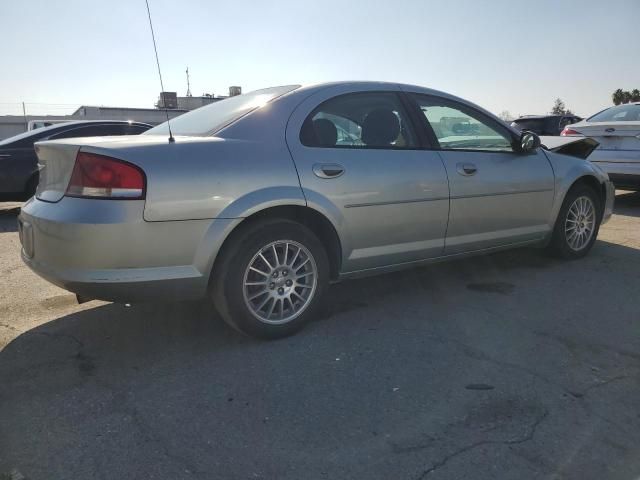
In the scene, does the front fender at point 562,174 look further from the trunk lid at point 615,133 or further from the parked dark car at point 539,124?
the parked dark car at point 539,124

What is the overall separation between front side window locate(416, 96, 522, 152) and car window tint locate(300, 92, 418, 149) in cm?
27

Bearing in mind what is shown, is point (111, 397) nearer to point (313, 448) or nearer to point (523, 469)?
point (313, 448)

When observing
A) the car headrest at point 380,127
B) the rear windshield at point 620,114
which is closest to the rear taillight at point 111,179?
the car headrest at point 380,127

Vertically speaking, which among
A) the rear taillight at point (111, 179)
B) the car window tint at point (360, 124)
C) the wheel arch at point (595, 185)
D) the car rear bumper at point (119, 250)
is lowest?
the wheel arch at point (595, 185)

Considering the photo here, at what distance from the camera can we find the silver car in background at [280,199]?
115 inches

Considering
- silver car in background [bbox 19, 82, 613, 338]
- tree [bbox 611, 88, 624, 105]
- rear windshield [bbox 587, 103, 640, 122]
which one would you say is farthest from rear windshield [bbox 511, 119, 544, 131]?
tree [bbox 611, 88, 624, 105]

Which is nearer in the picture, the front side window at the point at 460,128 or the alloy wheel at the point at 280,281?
the alloy wheel at the point at 280,281

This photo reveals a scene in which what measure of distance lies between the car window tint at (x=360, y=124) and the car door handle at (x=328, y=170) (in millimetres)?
144

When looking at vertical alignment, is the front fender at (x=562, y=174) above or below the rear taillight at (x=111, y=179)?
below

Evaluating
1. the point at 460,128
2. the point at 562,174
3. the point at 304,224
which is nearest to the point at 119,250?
the point at 304,224

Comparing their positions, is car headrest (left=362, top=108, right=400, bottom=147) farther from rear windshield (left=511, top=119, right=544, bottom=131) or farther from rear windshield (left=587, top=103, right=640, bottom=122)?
rear windshield (left=511, top=119, right=544, bottom=131)

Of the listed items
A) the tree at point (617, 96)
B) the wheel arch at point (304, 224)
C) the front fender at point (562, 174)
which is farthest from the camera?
the tree at point (617, 96)

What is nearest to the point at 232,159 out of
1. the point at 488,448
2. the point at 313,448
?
the point at 313,448

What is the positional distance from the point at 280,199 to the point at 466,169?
5.44 feet
